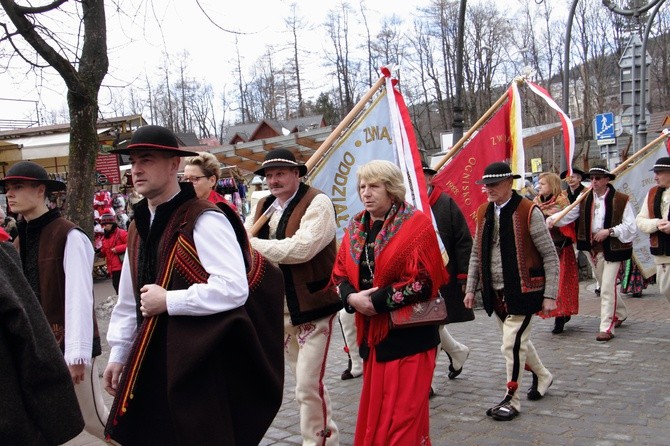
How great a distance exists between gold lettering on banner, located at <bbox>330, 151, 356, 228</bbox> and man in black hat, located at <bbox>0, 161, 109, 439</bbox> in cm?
210

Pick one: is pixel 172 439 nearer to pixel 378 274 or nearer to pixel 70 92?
pixel 378 274

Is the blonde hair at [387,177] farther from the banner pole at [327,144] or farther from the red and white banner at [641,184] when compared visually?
the red and white banner at [641,184]

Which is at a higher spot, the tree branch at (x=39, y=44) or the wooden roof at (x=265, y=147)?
the tree branch at (x=39, y=44)

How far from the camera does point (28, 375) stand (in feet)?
8.35

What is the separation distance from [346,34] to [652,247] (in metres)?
50.9

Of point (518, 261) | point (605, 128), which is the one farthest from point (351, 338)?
point (605, 128)

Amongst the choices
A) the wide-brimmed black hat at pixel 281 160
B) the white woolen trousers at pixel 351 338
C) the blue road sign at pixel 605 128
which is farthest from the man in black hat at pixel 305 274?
the blue road sign at pixel 605 128

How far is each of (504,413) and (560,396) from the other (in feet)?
2.75

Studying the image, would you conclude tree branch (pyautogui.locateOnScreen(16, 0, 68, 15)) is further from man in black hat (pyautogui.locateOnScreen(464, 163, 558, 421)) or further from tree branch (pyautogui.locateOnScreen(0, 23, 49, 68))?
man in black hat (pyautogui.locateOnScreen(464, 163, 558, 421))

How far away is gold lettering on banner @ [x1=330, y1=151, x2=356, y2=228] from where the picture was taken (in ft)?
19.1

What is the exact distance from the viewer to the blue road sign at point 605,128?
1577 centimetres

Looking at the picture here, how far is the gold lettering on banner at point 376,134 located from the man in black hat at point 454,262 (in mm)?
681

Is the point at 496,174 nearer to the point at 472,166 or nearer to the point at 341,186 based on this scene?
the point at 341,186

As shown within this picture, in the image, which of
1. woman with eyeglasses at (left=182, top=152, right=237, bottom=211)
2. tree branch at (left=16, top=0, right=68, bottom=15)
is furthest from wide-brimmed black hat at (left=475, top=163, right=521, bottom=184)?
tree branch at (left=16, top=0, right=68, bottom=15)
